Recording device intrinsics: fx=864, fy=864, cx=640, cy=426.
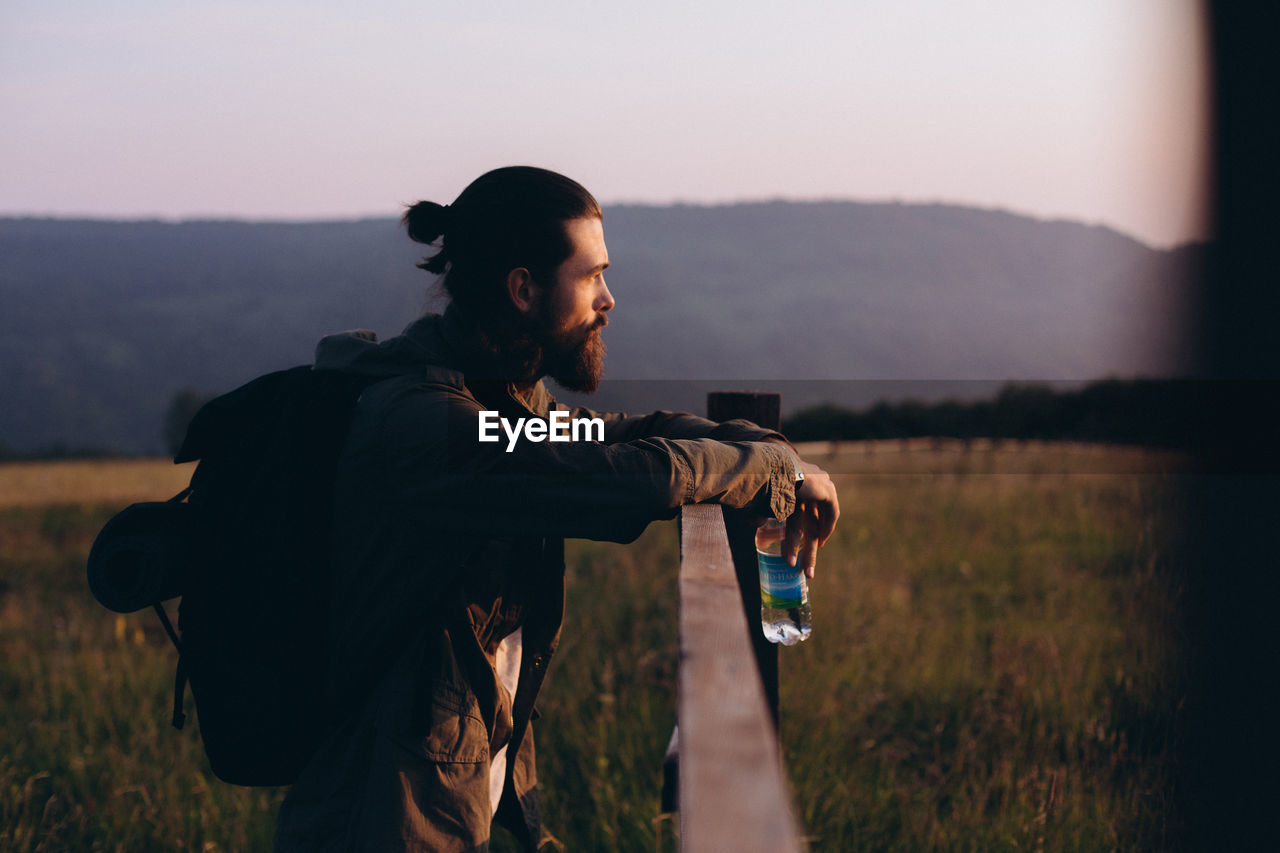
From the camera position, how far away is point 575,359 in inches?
91.0

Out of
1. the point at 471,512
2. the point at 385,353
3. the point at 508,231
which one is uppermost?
the point at 508,231

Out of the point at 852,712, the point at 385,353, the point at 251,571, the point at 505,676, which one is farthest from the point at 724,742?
the point at 852,712

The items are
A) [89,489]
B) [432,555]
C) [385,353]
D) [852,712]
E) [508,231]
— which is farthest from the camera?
[89,489]

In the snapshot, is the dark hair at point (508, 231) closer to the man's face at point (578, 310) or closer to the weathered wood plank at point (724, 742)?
A: the man's face at point (578, 310)

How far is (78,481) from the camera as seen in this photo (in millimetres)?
20031

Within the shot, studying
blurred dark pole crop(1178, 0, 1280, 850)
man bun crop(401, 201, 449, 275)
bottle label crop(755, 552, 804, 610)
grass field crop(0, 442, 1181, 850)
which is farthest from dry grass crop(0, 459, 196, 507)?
blurred dark pole crop(1178, 0, 1280, 850)

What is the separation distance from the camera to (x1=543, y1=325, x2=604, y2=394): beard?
2.28m

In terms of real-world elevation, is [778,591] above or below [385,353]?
below

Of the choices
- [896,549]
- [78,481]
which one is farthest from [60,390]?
[896,549]

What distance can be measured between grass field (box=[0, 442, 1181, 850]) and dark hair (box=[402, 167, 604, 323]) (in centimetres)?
154

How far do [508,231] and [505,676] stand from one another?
1150 mm

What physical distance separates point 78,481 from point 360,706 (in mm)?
21981

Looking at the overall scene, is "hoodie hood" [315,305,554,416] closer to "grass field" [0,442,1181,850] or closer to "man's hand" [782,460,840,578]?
"man's hand" [782,460,840,578]

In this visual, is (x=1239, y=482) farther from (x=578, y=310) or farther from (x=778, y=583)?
(x=578, y=310)
